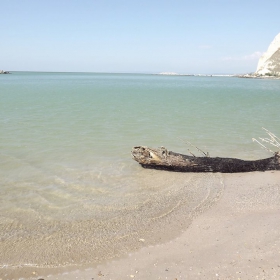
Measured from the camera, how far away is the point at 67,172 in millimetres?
9102

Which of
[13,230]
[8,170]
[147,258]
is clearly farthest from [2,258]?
[8,170]

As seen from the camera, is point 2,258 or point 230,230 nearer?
point 2,258

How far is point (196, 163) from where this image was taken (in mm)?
8914

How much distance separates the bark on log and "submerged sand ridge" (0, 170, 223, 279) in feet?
3.30

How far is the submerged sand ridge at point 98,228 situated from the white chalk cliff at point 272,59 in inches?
4411

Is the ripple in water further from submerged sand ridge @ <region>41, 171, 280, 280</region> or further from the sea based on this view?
submerged sand ridge @ <region>41, 171, 280, 280</region>

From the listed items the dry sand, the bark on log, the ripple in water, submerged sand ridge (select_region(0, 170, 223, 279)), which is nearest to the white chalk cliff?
the bark on log

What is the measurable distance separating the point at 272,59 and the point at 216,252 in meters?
116

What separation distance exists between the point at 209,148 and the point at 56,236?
793 centimetres

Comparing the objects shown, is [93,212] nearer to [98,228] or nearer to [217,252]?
[98,228]

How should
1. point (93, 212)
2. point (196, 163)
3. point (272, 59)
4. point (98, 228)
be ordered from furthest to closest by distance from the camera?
point (272, 59), point (196, 163), point (93, 212), point (98, 228)

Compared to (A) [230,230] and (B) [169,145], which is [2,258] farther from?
(B) [169,145]

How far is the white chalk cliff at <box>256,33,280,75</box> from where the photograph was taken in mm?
105000

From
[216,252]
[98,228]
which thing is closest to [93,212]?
[98,228]
